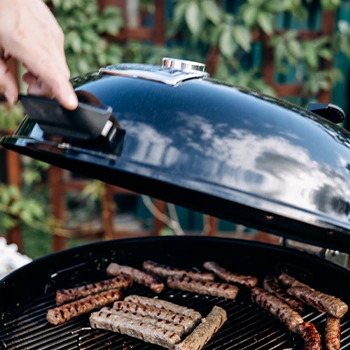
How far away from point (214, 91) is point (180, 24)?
9.99 feet

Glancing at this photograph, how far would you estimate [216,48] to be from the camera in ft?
14.7

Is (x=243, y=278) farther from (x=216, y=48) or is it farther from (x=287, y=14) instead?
(x=287, y=14)

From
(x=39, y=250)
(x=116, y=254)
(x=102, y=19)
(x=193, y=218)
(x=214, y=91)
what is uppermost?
(x=214, y=91)

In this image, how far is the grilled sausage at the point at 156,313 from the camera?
1902 millimetres

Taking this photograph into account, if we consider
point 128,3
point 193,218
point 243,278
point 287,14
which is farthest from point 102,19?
point 243,278

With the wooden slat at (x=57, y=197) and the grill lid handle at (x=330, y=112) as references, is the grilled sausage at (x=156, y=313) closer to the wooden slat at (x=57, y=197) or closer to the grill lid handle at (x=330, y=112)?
the grill lid handle at (x=330, y=112)

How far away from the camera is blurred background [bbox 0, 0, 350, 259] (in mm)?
4215

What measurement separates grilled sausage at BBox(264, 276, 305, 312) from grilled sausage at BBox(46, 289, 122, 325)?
0.70m

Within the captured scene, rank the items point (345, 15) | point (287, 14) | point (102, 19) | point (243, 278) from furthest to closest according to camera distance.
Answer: point (345, 15) < point (287, 14) < point (102, 19) < point (243, 278)

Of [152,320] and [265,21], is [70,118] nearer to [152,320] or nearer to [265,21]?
[152,320]

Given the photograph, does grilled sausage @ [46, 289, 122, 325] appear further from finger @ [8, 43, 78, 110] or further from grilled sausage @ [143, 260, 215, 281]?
finger @ [8, 43, 78, 110]

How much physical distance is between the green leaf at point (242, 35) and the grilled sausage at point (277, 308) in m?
2.52

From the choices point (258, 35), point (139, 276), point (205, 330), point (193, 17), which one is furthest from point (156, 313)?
point (258, 35)

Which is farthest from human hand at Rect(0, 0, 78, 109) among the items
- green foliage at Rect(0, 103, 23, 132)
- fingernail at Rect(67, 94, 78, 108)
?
green foliage at Rect(0, 103, 23, 132)
